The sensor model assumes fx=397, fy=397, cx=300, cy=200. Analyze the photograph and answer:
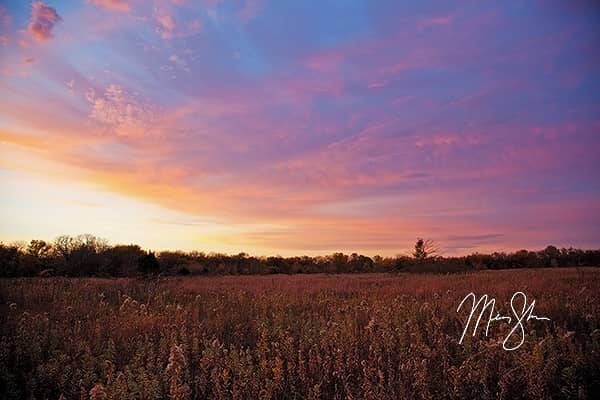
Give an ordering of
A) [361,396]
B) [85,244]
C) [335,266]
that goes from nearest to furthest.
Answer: [361,396], [85,244], [335,266]

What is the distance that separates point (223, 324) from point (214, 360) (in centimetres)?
295

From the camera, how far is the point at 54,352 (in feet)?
20.0

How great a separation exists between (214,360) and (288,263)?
6589 cm

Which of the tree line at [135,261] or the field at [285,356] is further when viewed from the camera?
the tree line at [135,261]

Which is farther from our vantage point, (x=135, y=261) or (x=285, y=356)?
(x=135, y=261)

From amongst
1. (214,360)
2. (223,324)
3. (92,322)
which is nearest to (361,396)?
(214,360)

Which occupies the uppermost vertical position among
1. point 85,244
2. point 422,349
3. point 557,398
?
point 85,244

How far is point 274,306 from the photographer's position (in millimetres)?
10961

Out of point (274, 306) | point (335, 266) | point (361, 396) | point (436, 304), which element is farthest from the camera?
point (335, 266)

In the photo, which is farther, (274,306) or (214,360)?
(274,306)

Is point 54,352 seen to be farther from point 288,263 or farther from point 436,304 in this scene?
point 288,263

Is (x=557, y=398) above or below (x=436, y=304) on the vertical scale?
below

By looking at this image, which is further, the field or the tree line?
the tree line

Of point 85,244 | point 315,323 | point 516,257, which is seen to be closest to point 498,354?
point 315,323
